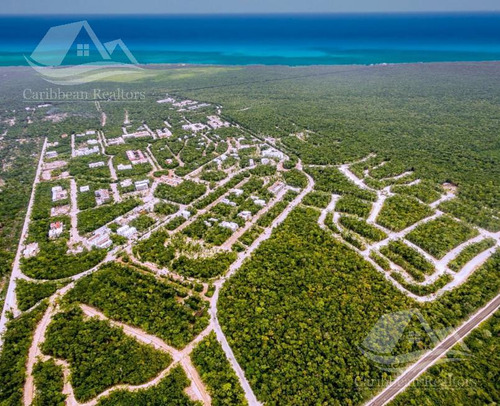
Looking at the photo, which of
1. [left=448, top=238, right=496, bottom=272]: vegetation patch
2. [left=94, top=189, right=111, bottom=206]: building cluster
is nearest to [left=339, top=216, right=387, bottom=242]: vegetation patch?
[left=448, top=238, right=496, bottom=272]: vegetation patch

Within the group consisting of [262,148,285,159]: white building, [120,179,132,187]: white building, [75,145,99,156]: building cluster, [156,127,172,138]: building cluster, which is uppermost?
[262,148,285,159]: white building

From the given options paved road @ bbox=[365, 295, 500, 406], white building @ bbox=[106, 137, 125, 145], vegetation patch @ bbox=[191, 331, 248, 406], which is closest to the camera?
vegetation patch @ bbox=[191, 331, 248, 406]

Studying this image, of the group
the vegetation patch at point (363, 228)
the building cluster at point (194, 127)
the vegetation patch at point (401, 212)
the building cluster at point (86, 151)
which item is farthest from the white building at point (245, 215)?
the building cluster at point (86, 151)

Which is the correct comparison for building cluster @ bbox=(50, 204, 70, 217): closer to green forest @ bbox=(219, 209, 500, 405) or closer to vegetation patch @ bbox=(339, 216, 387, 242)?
green forest @ bbox=(219, 209, 500, 405)

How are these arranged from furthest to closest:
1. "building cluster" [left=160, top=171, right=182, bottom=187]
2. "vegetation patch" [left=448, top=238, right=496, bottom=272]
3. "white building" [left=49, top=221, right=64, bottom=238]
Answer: "building cluster" [left=160, top=171, right=182, bottom=187] → "white building" [left=49, top=221, right=64, bottom=238] → "vegetation patch" [left=448, top=238, right=496, bottom=272]

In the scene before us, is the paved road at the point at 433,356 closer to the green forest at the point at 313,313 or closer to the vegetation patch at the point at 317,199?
the green forest at the point at 313,313

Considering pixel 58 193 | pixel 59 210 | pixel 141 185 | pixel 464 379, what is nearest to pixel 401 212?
pixel 464 379

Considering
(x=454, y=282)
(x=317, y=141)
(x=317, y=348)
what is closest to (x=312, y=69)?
(x=317, y=141)

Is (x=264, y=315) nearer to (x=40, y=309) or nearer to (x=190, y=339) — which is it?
(x=190, y=339)
